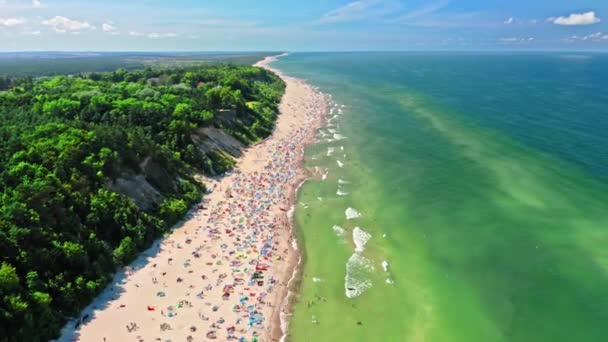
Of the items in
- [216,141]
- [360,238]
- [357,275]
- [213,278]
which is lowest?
[357,275]

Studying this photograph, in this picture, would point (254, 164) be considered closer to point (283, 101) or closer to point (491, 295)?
point (491, 295)

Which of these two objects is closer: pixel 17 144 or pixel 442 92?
pixel 17 144

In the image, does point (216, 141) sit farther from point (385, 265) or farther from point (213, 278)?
point (385, 265)

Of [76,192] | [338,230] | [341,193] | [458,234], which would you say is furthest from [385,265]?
[76,192]

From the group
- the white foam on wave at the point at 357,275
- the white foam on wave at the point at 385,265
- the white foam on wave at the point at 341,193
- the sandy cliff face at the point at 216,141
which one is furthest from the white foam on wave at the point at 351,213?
the sandy cliff face at the point at 216,141

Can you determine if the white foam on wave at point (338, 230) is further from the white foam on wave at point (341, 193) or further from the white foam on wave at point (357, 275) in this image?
the white foam on wave at point (341, 193)

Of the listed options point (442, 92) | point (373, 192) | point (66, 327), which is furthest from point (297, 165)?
point (442, 92)
